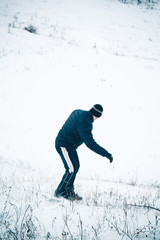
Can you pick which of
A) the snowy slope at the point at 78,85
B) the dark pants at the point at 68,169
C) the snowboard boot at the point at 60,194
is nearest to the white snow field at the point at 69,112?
the snowy slope at the point at 78,85

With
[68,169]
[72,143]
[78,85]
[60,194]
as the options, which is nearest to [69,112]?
[78,85]

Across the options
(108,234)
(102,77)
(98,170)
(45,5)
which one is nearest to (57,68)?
(102,77)

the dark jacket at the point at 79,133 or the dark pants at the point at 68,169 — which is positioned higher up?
the dark jacket at the point at 79,133

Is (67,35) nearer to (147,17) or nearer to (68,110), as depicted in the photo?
(68,110)

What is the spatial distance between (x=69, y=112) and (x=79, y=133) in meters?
6.44

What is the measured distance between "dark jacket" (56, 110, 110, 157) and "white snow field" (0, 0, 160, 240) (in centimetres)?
97

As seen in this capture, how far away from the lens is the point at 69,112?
30.1 ft

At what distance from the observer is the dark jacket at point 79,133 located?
109 inches

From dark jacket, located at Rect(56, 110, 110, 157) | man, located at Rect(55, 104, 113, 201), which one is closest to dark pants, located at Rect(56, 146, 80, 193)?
man, located at Rect(55, 104, 113, 201)

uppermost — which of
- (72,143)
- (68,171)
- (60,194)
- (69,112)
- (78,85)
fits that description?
(78,85)

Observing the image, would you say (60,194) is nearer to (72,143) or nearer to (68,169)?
(68,169)

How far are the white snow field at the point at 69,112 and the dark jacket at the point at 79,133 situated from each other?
3.17 ft

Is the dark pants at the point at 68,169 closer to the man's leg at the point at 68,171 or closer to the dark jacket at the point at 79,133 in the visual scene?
the man's leg at the point at 68,171

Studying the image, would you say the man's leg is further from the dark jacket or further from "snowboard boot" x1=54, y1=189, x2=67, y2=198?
the dark jacket
